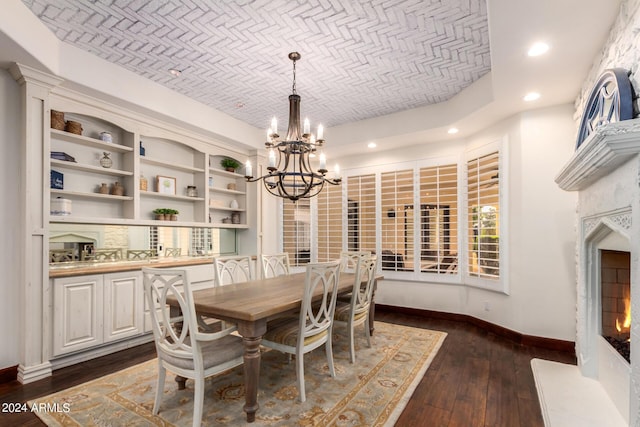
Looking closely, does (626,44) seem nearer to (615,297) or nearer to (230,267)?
(615,297)

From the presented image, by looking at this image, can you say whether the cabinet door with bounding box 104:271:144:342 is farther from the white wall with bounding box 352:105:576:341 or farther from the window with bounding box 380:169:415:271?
the white wall with bounding box 352:105:576:341

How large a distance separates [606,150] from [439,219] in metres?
3.00

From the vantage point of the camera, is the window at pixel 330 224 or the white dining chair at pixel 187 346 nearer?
the white dining chair at pixel 187 346

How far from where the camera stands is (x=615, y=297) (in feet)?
7.99

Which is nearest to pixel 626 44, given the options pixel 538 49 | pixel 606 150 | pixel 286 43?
pixel 538 49

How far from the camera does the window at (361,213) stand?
5168 mm

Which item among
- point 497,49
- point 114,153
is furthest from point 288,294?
point 114,153

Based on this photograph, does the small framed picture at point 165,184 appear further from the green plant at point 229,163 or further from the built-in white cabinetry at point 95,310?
the built-in white cabinetry at point 95,310

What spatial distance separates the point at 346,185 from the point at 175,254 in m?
2.86

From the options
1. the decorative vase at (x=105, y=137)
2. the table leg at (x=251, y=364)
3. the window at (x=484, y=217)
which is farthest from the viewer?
the window at (x=484, y=217)

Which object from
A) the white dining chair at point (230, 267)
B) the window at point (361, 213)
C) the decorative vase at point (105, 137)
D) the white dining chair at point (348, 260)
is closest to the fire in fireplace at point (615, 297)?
the white dining chair at point (348, 260)

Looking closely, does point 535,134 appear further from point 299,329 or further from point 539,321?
point 299,329

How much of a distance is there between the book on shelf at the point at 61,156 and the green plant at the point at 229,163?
2.05m

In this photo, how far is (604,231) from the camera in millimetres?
2285
